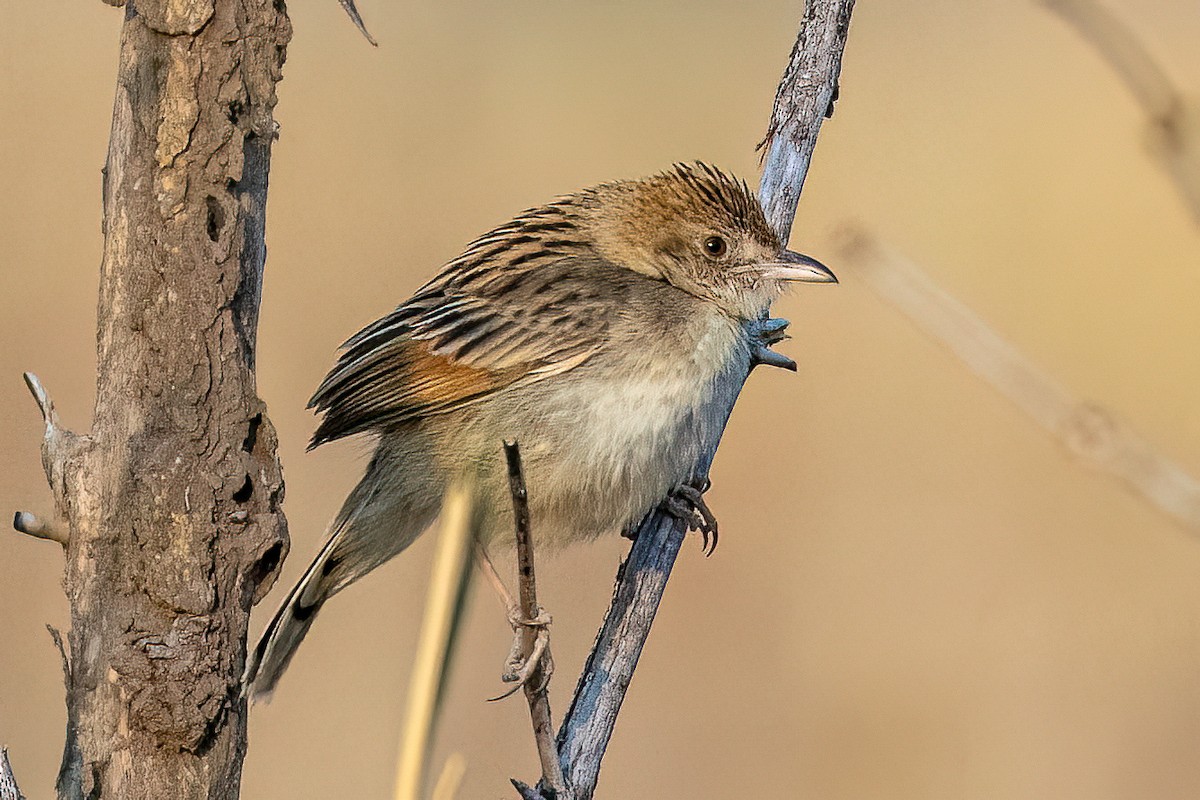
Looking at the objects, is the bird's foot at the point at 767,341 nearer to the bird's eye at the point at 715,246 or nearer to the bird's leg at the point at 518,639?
the bird's eye at the point at 715,246

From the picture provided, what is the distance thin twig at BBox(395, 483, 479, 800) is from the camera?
4.44 feet

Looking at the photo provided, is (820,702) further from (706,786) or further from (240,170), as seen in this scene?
(240,170)

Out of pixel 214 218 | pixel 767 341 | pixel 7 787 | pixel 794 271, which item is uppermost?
pixel 794 271

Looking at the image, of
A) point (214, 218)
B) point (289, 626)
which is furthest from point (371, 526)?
point (214, 218)

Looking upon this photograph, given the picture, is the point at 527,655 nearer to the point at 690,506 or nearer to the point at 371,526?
the point at 371,526

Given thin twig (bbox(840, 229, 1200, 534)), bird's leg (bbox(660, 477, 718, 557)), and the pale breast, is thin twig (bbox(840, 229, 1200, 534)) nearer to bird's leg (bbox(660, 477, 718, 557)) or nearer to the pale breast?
the pale breast

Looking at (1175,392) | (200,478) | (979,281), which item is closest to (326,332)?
(979,281)

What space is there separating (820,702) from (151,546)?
531 centimetres

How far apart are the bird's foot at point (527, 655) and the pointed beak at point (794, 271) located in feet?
4.02

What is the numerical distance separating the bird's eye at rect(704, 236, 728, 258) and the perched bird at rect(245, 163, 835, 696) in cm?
14

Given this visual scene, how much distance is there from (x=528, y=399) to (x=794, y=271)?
34.6 inches

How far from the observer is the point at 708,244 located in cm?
355

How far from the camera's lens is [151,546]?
200cm

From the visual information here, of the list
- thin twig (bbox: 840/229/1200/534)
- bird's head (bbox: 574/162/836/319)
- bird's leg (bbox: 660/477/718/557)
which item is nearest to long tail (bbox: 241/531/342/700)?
bird's leg (bbox: 660/477/718/557)
